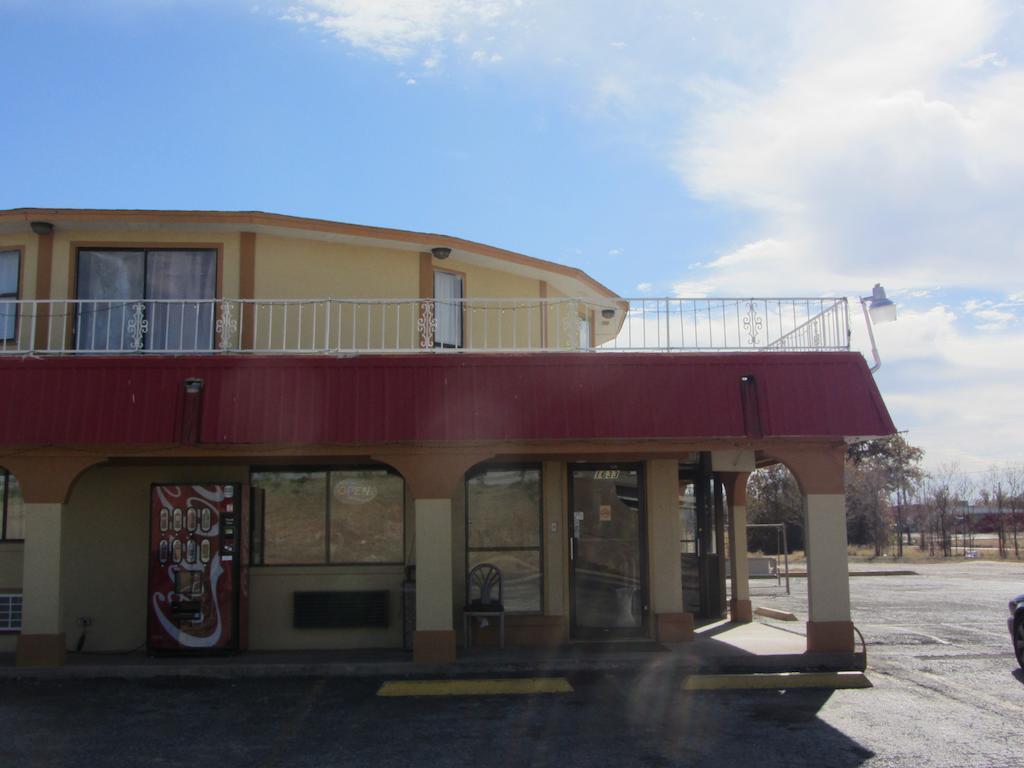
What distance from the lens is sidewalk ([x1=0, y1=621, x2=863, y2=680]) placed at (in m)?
11.2

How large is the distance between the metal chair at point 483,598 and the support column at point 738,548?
459 cm

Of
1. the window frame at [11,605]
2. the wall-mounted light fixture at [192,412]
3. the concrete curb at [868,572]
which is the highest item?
the wall-mounted light fixture at [192,412]

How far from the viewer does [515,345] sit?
45.5ft

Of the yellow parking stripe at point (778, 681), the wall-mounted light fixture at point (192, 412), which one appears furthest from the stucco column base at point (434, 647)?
the wall-mounted light fixture at point (192, 412)

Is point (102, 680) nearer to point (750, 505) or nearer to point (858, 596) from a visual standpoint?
point (858, 596)

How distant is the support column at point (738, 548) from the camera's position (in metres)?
15.6

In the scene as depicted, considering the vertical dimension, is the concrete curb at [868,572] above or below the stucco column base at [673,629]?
below

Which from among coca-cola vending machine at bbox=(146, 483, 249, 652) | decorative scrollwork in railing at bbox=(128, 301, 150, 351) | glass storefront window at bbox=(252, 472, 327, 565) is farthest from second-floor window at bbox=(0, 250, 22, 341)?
glass storefront window at bbox=(252, 472, 327, 565)

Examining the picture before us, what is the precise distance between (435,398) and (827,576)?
17.1 ft

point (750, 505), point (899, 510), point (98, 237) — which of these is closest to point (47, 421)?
point (98, 237)

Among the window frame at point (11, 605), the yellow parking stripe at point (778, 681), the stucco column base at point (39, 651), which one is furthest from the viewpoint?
the window frame at point (11, 605)

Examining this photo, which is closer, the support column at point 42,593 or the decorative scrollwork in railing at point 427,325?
the support column at point 42,593

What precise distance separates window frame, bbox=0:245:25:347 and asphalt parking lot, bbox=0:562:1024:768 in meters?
4.80

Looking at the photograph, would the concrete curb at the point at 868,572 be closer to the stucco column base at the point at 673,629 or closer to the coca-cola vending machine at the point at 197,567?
the stucco column base at the point at 673,629
